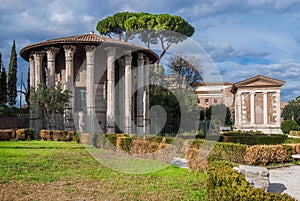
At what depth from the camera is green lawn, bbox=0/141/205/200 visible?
788 centimetres

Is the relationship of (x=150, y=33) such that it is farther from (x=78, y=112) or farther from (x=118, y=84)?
(x=78, y=112)

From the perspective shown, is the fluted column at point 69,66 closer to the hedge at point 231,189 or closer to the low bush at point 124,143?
the low bush at point 124,143

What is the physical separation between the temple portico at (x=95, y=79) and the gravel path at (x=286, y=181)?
16.8 m

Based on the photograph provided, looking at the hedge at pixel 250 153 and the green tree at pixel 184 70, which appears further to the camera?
the green tree at pixel 184 70

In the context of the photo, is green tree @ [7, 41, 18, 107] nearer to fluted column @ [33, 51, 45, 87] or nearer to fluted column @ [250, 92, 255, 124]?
fluted column @ [33, 51, 45, 87]

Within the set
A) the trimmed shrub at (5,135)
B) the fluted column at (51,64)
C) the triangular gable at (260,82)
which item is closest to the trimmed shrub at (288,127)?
the triangular gable at (260,82)

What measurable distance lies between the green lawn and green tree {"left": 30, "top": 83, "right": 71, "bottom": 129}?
13.0 meters

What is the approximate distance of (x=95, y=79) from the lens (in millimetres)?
29656

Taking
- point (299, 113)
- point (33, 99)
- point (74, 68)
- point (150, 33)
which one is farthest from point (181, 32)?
point (299, 113)

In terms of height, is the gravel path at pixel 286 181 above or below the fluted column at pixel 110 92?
below

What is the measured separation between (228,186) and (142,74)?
2661 centimetres

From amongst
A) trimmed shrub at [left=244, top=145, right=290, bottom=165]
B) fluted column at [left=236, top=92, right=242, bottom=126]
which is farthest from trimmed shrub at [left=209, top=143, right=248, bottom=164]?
fluted column at [left=236, top=92, right=242, bottom=126]

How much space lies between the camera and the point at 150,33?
1444 inches

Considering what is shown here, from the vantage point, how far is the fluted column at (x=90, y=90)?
88.2 feet
